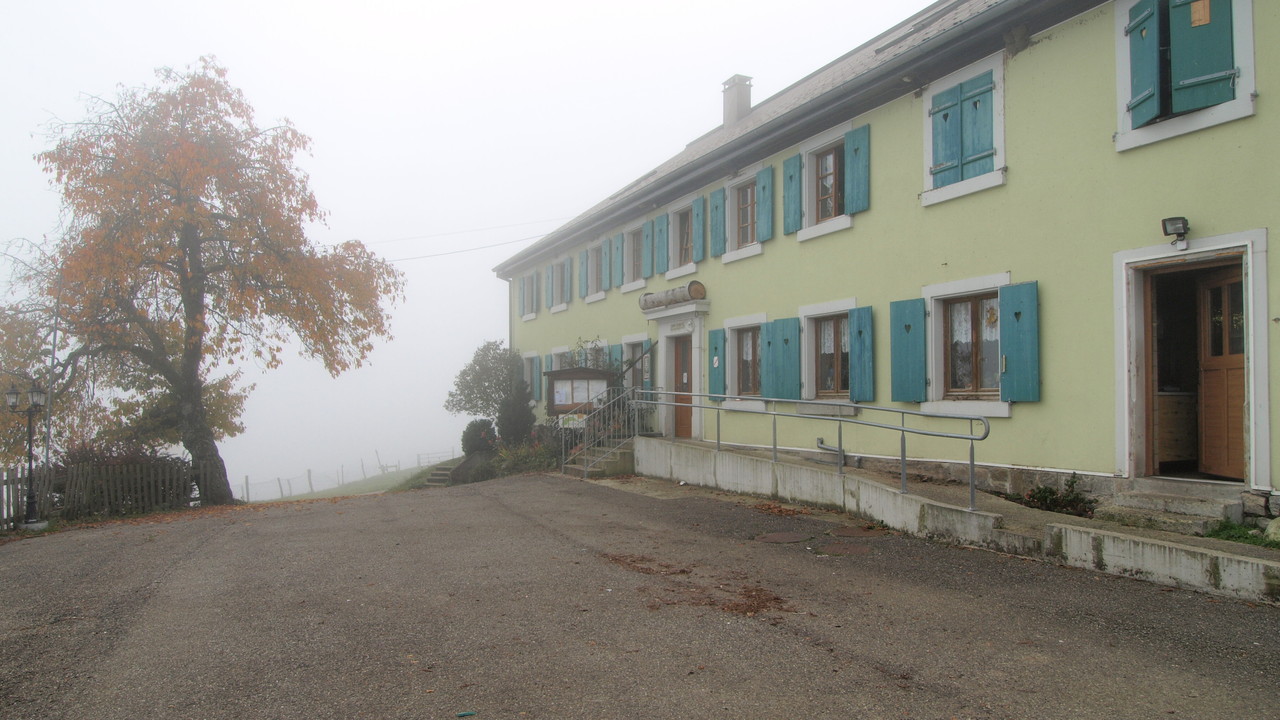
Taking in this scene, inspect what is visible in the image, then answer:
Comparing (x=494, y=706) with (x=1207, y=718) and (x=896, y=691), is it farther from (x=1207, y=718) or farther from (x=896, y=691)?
(x=1207, y=718)

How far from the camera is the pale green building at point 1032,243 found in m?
7.11

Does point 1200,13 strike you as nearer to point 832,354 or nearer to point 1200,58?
point 1200,58

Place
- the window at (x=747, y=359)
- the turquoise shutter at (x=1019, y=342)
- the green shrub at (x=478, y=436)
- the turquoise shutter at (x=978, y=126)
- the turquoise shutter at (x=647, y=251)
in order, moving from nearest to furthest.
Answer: the turquoise shutter at (x=1019, y=342)
the turquoise shutter at (x=978, y=126)
the window at (x=747, y=359)
the turquoise shutter at (x=647, y=251)
the green shrub at (x=478, y=436)

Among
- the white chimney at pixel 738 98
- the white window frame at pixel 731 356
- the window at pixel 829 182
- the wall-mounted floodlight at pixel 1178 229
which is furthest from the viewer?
the white chimney at pixel 738 98

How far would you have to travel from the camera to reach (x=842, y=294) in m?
11.5

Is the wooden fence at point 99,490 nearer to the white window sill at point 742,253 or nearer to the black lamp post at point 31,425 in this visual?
the black lamp post at point 31,425

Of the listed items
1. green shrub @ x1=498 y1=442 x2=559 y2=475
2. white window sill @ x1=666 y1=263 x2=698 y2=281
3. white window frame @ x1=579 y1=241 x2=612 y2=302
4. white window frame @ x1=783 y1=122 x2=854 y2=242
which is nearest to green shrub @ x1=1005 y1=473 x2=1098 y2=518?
white window frame @ x1=783 y1=122 x2=854 y2=242

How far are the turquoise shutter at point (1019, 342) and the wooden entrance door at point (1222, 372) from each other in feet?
4.86

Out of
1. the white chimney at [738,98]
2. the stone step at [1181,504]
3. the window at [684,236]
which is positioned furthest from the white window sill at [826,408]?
the white chimney at [738,98]

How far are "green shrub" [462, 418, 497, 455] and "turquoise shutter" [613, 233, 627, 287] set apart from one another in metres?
6.20

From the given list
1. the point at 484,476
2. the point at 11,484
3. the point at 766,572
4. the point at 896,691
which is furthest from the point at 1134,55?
the point at 11,484

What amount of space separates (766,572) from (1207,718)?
341 cm

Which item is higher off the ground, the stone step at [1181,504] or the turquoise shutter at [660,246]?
the turquoise shutter at [660,246]

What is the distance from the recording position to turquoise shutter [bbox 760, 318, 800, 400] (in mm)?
12297
